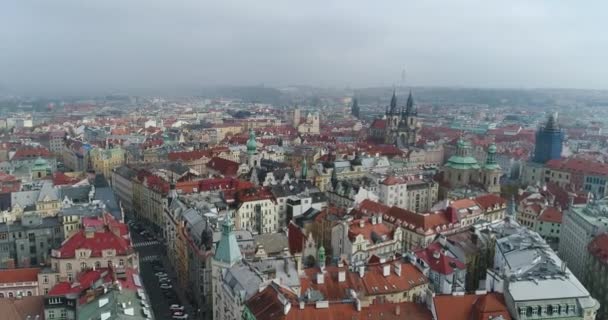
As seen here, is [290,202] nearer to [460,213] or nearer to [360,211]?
[360,211]

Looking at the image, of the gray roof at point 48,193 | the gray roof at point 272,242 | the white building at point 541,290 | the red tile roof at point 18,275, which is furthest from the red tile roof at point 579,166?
the red tile roof at point 18,275

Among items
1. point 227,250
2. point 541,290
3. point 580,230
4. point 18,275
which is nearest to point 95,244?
point 18,275

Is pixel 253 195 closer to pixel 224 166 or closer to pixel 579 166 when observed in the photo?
pixel 224 166

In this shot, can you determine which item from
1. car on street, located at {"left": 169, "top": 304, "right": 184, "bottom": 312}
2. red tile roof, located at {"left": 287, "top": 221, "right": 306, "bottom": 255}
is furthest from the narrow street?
red tile roof, located at {"left": 287, "top": 221, "right": 306, "bottom": 255}

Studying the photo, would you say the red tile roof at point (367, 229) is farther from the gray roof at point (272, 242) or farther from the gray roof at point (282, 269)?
the gray roof at point (282, 269)

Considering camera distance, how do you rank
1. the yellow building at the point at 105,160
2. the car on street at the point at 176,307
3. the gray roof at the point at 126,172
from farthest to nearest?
1. the yellow building at the point at 105,160
2. the gray roof at the point at 126,172
3. the car on street at the point at 176,307

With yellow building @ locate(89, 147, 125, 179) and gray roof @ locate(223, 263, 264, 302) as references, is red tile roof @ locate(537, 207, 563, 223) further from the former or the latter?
yellow building @ locate(89, 147, 125, 179)

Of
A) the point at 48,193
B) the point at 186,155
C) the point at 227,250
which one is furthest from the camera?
the point at 186,155
